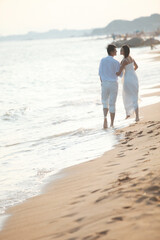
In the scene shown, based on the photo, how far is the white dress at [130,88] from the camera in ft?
27.5

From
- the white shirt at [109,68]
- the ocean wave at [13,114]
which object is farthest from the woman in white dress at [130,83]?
the ocean wave at [13,114]

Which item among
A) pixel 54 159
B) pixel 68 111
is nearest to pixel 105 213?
pixel 54 159

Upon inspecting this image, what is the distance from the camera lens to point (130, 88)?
8.51 meters

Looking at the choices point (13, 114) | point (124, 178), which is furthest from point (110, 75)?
point (13, 114)

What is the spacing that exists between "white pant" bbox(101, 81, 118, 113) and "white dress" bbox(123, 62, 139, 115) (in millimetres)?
331

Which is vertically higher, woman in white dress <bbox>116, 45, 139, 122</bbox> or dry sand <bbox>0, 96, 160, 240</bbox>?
woman in white dress <bbox>116, 45, 139, 122</bbox>

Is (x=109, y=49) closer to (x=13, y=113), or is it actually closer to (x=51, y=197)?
(x=51, y=197)

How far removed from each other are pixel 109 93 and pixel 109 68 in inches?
22.3

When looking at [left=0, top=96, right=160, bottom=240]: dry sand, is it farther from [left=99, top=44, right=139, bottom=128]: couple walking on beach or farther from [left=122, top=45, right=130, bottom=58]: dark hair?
[left=122, top=45, right=130, bottom=58]: dark hair

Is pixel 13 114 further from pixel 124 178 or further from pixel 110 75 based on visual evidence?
pixel 124 178

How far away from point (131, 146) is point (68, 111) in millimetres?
6223

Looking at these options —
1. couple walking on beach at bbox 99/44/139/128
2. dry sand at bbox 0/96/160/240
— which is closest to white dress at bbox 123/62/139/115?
couple walking on beach at bbox 99/44/139/128

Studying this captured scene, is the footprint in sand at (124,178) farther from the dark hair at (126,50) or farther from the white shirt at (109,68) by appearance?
the dark hair at (126,50)

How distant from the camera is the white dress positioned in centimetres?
838
